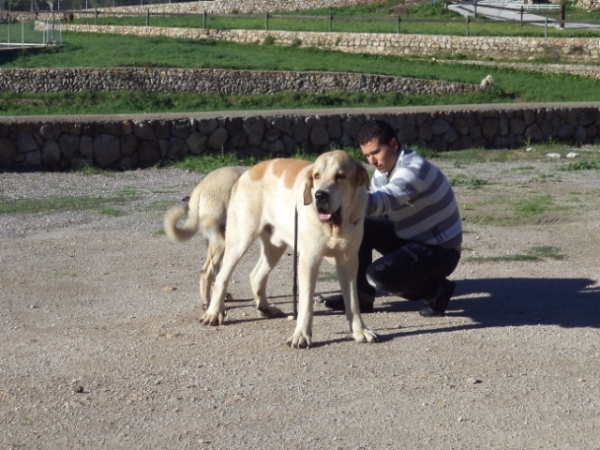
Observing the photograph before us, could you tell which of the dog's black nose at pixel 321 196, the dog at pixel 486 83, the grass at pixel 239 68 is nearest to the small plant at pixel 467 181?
the dog's black nose at pixel 321 196

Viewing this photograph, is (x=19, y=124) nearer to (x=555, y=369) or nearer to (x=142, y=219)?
(x=142, y=219)

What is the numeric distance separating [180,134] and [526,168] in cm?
436

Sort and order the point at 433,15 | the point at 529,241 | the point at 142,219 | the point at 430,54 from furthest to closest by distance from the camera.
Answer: the point at 433,15 < the point at 430,54 < the point at 142,219 < the point at 529,241

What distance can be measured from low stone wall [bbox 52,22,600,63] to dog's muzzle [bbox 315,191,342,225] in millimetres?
27113

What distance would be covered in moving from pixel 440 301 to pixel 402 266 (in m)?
0.40

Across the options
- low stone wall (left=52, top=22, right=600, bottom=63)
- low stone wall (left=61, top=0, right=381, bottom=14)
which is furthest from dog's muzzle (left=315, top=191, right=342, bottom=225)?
low stone wall (left=61, top=0, right=381, bottom=14)

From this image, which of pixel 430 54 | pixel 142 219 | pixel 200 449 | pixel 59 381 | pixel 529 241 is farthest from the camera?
pixel 430 54

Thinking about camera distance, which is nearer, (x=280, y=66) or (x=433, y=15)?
(x=280, y=66)

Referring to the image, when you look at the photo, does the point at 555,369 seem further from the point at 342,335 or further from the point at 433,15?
the point at 433,15

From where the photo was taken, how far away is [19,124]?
12641 mm

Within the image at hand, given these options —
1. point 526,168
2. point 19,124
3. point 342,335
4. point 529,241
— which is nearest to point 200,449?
point 342,335

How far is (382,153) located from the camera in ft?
20.6

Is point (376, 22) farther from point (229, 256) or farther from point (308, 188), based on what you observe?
point (308, 188)

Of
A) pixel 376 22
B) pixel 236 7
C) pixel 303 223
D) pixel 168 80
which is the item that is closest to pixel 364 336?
pixel 303 223
